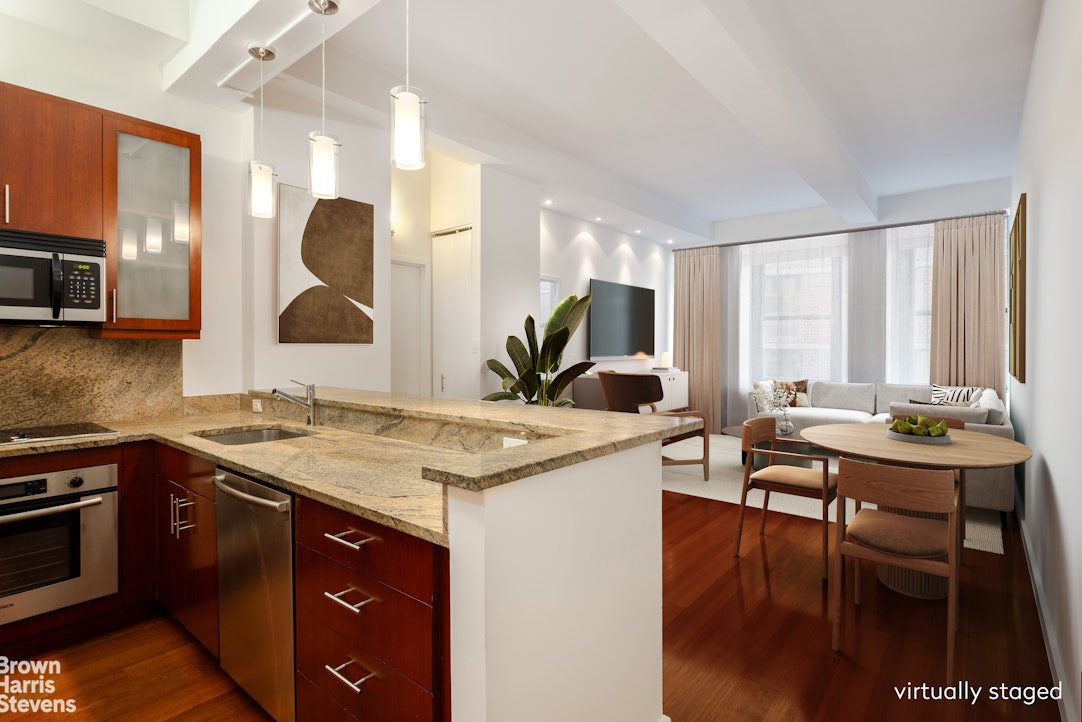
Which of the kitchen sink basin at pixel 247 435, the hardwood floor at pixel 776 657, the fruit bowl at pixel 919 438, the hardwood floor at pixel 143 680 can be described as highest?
the kitchen sink basin at pixel 247 435

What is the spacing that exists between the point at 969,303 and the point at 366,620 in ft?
22.7

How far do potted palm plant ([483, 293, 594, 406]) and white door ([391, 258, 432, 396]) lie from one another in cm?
67

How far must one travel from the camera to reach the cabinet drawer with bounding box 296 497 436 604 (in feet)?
4.00

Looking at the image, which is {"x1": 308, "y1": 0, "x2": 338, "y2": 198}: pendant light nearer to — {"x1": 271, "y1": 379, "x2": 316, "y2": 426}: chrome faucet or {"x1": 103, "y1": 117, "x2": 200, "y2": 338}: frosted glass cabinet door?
{"x1": 271, "y1": 379, "x2": 316, "y2": 426}: chrome faucet

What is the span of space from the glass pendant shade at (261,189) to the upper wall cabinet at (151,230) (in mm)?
740

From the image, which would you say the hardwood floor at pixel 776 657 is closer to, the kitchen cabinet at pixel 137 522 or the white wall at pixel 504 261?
the kitchen cabinet at pixel 137 522

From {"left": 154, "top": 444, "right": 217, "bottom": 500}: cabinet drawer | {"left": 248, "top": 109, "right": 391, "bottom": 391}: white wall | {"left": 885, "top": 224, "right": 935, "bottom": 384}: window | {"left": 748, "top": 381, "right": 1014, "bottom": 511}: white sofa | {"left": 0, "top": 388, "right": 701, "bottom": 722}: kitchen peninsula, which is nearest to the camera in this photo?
{"left": 0, "top": 388, "right": 701, "bottom": 722}: kitchen peninsula

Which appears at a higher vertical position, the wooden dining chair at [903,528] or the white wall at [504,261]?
the white wall at [504,261]

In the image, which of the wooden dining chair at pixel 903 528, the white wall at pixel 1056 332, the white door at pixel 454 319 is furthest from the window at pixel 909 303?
the white door at pixel 454 319

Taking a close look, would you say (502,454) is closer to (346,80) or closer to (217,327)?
(217,327)

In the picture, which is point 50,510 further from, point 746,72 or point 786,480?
point 746,72

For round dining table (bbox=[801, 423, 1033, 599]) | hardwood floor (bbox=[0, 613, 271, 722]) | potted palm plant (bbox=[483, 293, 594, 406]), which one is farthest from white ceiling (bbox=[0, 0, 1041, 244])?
hardwood floor (bbox=[0, 613, 271, 722])

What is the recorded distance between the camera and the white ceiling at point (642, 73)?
99.6 inches

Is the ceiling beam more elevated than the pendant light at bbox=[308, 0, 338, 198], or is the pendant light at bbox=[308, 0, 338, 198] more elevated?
the ceiling beam
